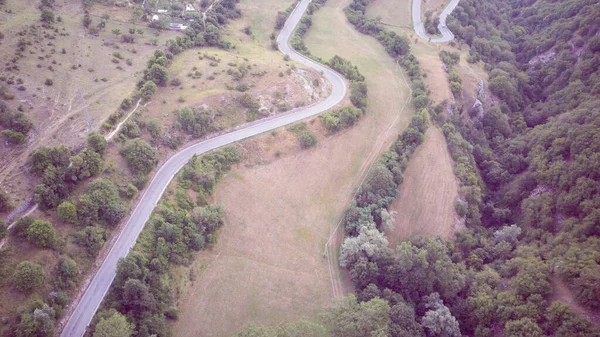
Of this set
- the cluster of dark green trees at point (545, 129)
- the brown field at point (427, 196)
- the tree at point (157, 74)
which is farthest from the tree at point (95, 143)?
the cluster of dark green trees at point (545, 129)

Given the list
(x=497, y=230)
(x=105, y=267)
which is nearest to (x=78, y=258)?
(x=105, y=267)

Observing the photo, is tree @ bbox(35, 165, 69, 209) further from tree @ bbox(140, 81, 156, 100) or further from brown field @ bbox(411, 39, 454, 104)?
brown field @ bbox(411, 39, 454, 104)

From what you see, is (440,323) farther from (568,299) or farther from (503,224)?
(503,224)

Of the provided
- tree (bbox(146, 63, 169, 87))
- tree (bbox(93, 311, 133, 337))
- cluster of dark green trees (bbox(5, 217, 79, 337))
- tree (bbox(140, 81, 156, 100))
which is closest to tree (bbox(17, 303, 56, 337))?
cluster of dark green trees (bbox(5, 217, 79, 337))

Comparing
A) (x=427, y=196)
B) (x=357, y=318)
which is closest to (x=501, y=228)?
(x=427, y=196)

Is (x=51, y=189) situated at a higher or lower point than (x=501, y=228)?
lower

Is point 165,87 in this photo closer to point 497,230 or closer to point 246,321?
point 246,321
